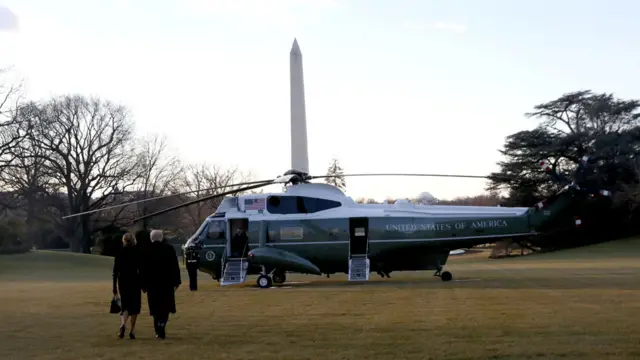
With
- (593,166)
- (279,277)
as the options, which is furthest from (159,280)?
(593,166)

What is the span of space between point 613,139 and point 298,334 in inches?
2391

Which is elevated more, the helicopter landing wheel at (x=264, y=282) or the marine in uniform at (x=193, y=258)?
the marine in uniform at (x=193, y=258)

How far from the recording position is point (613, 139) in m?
65.5

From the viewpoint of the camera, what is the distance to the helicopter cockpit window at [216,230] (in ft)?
79.2

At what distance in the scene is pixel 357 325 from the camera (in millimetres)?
11984

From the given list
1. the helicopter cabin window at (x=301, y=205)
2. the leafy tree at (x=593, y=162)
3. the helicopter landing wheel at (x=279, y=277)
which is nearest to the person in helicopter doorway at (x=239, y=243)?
the helicopter cabin window at (x=301, y=205)

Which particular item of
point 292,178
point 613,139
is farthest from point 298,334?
point 613,139

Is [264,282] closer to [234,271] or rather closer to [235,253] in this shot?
[234,271]

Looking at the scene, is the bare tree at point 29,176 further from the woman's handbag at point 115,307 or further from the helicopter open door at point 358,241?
the woman's handbag at point 115,307

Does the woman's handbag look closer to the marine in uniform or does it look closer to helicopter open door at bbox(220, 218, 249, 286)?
the marine in uniform

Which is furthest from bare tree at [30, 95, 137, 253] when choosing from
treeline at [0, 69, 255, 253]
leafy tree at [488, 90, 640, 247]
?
leafy tree at [488, 90, 640, 247]

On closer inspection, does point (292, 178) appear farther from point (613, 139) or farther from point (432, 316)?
point (613, 139)

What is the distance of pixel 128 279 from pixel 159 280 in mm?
516

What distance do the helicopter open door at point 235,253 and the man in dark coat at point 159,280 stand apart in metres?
12.1
